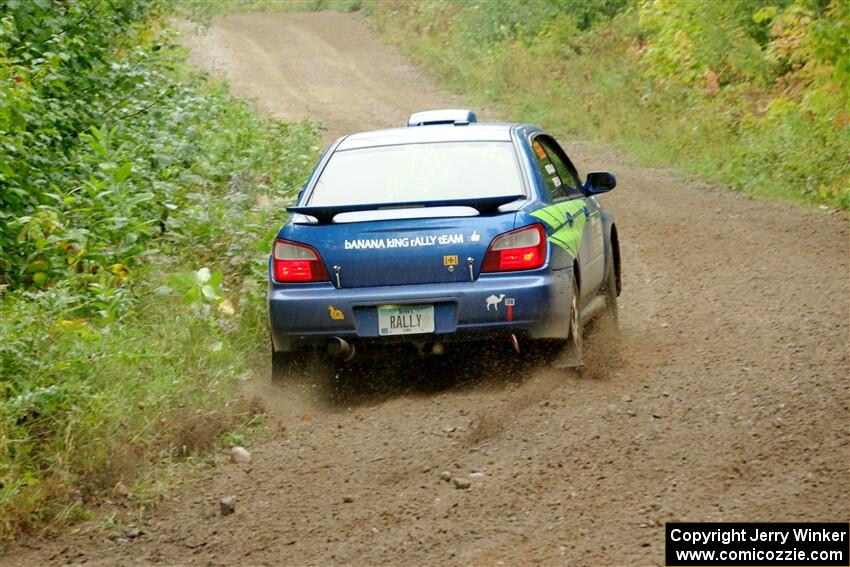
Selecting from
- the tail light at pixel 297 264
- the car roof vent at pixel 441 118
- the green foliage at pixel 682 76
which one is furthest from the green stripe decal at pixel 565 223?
the green foliage at pixel 682 76

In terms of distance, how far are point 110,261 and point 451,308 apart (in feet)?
10.1

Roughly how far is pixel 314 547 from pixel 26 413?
1903 mm

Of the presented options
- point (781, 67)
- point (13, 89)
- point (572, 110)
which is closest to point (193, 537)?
point (13, 89)

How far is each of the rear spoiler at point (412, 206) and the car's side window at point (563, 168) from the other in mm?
1290

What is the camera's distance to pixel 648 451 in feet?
20.2

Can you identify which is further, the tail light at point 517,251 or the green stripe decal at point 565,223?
the green stripe decal at point 565,223

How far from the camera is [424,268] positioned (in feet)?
24.5

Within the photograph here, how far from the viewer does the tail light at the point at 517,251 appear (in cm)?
745

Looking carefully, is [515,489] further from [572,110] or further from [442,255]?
[572,110]

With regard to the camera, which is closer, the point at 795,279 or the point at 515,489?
the point at 515,489

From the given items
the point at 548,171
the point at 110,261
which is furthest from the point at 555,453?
the point at 110,261

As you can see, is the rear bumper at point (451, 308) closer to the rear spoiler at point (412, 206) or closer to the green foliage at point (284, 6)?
the rear spoiler at point (412, 206)

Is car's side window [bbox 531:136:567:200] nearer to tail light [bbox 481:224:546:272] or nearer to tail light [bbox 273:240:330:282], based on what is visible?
tail light [bbox 481:224:546:272]

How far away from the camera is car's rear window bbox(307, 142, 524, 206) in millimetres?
7898
